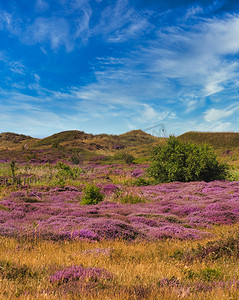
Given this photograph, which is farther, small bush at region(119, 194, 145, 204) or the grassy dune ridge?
small bush at region(119, 194, 145, 204)

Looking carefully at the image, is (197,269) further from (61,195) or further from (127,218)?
(61,195)

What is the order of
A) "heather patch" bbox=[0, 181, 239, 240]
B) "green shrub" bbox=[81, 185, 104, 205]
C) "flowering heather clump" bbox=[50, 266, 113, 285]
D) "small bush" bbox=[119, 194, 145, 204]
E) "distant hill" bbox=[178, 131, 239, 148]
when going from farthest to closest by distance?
1. "distant hill" bbox=[178, 131, 239, 148]
2. "small bush" bbox=[119, 194, 145, 204]
3. "green shrub" bbox=[81, 185, 104, 205]
4. "heather patch" bbox=[0, 181, 239, 240]
5. "flowering heather clump" bbox=[50, 266, 113, 285]

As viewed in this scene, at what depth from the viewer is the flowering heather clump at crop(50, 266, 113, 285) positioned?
3.77m

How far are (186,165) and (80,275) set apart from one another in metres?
17.1

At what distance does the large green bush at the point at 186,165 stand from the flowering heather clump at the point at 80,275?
51.8ft

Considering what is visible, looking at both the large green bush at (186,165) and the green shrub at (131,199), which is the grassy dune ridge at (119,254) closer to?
A: the green shrub at (131,199)

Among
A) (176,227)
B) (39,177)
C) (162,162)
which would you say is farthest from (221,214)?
(39,177)

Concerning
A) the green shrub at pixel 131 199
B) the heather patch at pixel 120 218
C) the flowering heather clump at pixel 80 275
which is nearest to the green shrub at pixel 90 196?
the heather patch at pixel 120 218

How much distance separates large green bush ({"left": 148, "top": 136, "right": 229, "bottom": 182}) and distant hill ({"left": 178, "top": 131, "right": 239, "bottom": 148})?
31.0m

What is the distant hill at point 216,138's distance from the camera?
5325 centimetres

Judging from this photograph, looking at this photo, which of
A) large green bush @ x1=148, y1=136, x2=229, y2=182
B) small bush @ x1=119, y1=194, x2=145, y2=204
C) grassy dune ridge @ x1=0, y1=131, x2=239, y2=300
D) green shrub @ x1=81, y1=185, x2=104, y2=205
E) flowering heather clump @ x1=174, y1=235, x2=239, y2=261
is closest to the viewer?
grassy dune ridge @ x1=0, y1=131, x2=239, y2=300

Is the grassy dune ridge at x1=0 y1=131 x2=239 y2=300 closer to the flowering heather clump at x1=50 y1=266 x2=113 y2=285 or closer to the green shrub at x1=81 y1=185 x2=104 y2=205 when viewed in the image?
the flowering heather clump at x1=50 y1=266 x2=113 y2=285

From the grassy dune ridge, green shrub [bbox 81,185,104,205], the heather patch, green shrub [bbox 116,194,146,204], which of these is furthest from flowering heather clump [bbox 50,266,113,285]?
green shrub [bbox 116,194,146,204]

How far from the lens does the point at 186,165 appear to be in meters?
19.9
